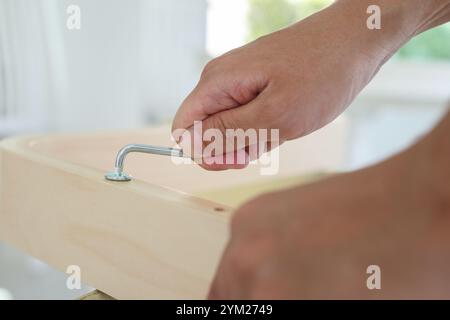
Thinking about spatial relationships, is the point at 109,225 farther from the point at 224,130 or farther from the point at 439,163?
the point at 439,163

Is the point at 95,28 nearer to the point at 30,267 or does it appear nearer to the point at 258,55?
the point at 30,267

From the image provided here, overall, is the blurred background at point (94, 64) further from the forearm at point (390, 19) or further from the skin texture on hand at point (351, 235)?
the skin texture on hand at point (351, 235)

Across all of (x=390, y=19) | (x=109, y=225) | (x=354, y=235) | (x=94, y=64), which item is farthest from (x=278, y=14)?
(x=354, y=235)

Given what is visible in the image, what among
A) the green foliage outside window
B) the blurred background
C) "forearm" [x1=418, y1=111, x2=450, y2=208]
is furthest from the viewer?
the green foliage outside window

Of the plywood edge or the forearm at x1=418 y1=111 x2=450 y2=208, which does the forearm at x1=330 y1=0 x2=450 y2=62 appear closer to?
the plywood edge

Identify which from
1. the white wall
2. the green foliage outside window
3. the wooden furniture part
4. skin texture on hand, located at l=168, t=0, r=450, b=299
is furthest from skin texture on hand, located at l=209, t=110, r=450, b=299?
the green foliage outside window

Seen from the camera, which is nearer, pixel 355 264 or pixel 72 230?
pixel 355 264

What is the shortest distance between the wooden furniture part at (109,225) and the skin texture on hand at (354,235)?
7.1 inches

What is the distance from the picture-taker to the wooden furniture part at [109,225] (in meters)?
0.40

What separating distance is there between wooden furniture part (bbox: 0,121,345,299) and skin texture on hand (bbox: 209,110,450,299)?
181 millimetres

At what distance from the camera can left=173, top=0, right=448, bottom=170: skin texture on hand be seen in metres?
0.47

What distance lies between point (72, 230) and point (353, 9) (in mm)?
273

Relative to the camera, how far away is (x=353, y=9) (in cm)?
50
